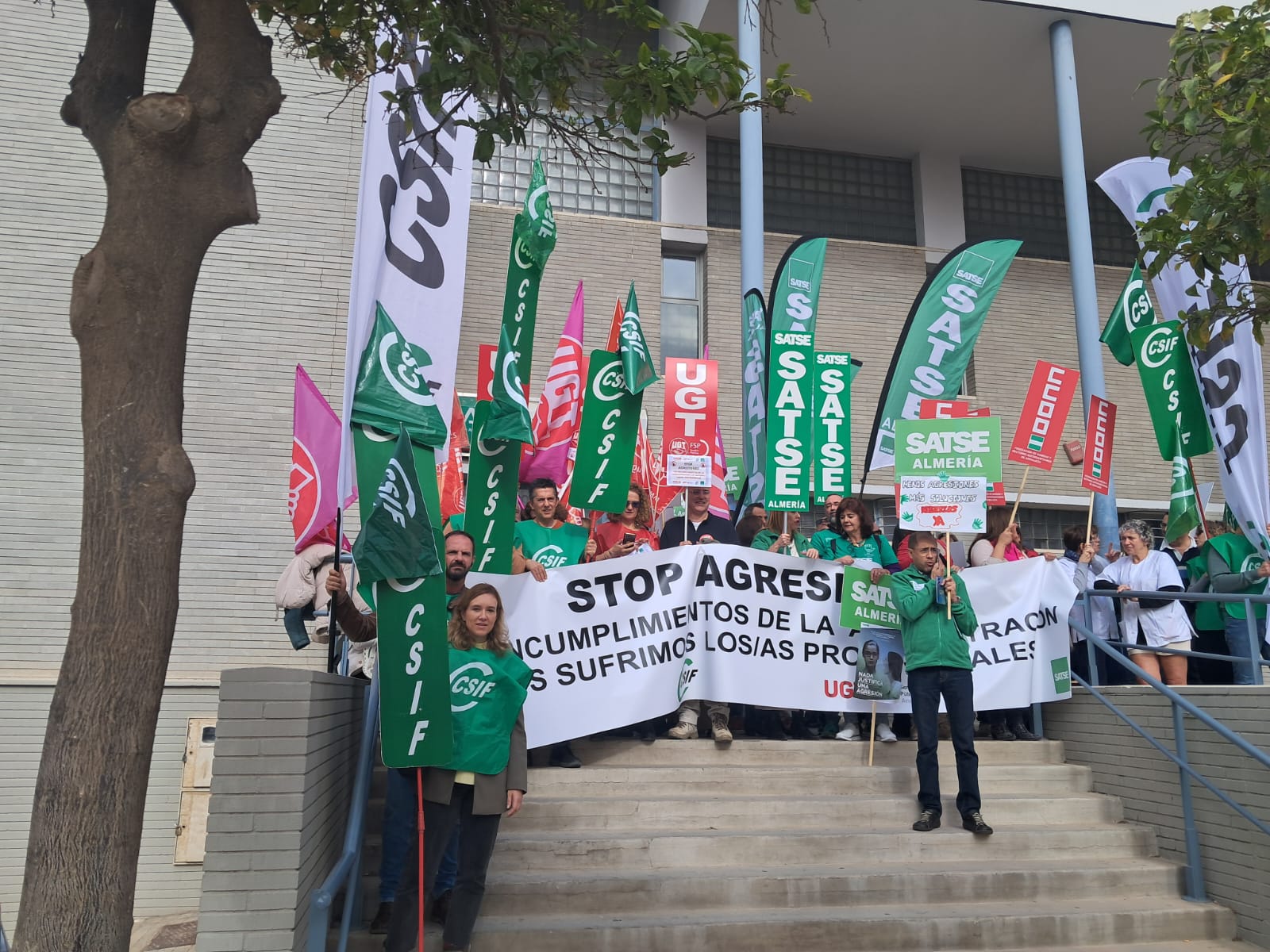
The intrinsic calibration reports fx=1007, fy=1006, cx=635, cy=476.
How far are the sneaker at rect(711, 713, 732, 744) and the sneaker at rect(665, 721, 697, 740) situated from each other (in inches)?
5.4

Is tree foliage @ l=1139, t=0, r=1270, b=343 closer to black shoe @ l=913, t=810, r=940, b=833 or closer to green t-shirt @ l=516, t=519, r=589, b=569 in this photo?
black shoe @ l=913, t=810, r=940, b=833

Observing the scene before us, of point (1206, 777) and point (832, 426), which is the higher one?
point (832, 426)

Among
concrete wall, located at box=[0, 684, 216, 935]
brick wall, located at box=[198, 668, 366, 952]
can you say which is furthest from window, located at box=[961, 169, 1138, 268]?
brick wall, located at box=[198, 668, 366, 952]

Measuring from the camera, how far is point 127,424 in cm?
349

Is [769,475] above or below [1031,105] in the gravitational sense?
below

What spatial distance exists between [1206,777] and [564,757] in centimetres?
410

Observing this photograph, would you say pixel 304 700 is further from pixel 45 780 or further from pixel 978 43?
pixel 978 43

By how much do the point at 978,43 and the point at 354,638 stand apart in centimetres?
1210

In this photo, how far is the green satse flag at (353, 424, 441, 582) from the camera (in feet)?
13.2

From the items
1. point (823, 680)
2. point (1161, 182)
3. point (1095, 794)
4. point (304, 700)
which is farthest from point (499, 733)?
point (1161, 182)

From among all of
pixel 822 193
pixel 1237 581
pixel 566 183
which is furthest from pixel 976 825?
pixel 822 193

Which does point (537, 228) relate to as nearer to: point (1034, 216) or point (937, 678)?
point (937, 678)

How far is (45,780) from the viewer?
10.7 ft

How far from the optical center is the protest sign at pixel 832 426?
8.45 m
